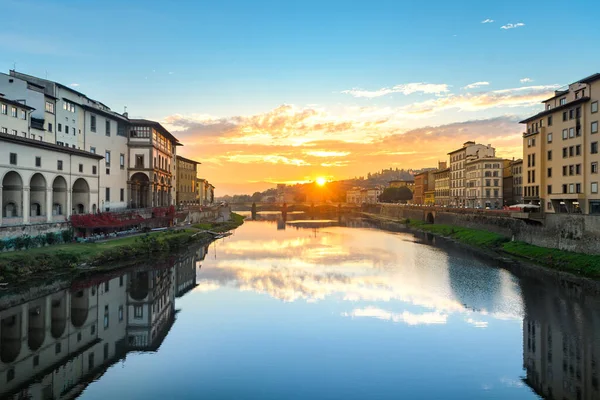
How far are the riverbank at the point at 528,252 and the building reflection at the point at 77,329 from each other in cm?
3129

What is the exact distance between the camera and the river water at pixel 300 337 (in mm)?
15859

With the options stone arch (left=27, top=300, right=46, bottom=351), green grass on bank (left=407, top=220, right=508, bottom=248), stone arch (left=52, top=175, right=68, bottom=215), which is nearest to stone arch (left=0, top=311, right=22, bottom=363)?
stone arch (left=27, top=300, right=46, bottom=351)

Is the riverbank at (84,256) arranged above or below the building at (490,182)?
below

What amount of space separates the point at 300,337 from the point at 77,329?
39.5ft

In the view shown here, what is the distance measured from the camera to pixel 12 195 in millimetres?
37438

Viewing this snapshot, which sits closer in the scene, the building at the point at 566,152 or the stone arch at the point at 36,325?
the stone arch at the point at 36,325

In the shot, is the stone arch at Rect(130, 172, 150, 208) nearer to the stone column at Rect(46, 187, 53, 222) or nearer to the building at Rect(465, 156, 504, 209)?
the stone column at Rect(46, 187, 53, 222)

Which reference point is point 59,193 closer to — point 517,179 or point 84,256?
point 84,256

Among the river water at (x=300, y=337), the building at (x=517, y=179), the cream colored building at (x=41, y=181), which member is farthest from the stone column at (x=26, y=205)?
the building at (x=517, y=179)

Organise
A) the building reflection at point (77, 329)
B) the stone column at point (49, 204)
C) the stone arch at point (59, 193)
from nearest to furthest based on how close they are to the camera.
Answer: the building reflection at point (77, 329)
the stone column at point (49, 204)
the stone arch at point (59, 193)

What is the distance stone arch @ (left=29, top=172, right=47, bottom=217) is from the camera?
39.2 m

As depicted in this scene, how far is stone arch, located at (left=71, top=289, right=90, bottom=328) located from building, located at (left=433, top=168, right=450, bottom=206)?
8782 centimetres

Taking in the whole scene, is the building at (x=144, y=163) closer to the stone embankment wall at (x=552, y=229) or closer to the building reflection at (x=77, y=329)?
the building reflection at (x=77, y=329)

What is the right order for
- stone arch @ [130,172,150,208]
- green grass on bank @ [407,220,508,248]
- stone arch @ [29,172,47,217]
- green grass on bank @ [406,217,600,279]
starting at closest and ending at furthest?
1. green grass on bank @ [406,217,600,279]
2. stone arch @ [29,172,47,217]
3. green grass on bank @ [407,220,508,248]
4. stone arch @ [130,172,150,208]
